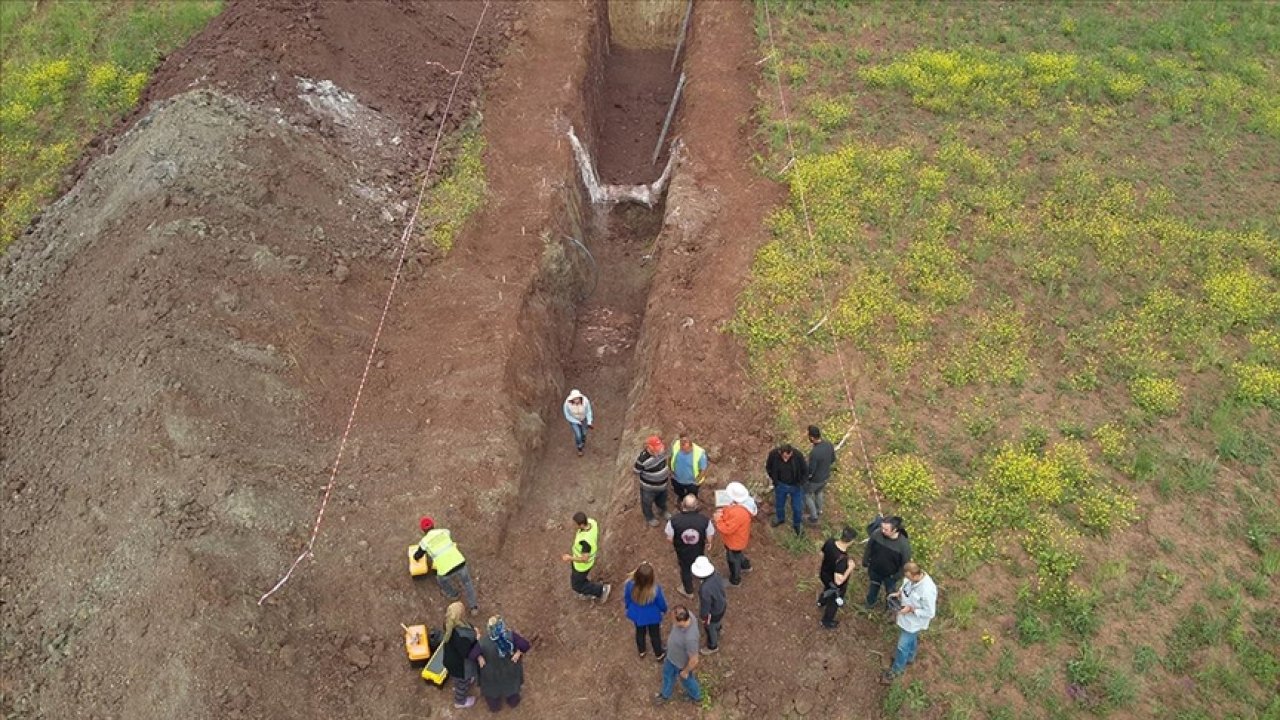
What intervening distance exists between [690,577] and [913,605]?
2.71 m

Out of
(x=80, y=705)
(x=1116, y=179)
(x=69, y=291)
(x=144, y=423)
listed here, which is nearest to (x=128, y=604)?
(x=80, y=705)

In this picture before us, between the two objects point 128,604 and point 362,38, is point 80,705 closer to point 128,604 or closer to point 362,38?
point 128,604

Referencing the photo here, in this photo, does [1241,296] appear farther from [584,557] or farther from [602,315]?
[584,557]

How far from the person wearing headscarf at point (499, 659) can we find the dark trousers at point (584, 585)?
1.40m

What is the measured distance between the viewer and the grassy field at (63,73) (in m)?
15.8

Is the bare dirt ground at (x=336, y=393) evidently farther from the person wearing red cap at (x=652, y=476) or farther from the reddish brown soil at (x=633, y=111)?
the reddish brown soil at (x=633, y=111)

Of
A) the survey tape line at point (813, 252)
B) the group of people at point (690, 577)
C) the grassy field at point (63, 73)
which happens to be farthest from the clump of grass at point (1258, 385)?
the grassy field at point (63, 73)

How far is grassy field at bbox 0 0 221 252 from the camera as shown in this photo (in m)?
15.8

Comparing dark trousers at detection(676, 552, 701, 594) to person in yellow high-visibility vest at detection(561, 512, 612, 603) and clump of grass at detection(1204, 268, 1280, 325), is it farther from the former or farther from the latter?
clump of grass at detection(1204, 268, 1280, 325)

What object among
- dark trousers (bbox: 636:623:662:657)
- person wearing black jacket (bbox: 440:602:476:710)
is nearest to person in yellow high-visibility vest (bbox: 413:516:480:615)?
person wearing black jacket (bbox: 440:602:476:710)

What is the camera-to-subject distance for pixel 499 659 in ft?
29.2

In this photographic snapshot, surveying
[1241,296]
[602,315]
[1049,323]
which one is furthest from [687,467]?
[1241,296]

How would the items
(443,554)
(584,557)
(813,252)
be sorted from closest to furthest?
1. (443,554)
2. (584,557)
3. (813,252)

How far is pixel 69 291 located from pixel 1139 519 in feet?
50.3
